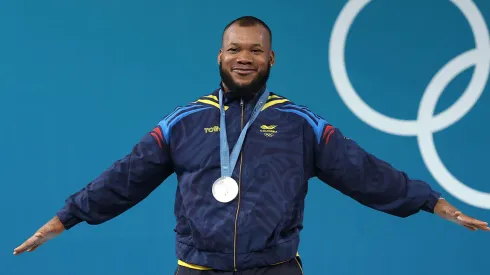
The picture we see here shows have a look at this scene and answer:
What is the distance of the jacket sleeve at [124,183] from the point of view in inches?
102

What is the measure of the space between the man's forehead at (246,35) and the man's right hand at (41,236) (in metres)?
0.87

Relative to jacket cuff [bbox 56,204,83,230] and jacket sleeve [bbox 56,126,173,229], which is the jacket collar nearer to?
jacket sleeve [bbox 56,126,173,229]

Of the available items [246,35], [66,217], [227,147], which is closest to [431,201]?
[227,147]

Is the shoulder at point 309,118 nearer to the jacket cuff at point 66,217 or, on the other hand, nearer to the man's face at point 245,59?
the man's face at point 245,59

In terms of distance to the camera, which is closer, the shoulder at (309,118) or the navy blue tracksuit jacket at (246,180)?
the navy blue tracksuit jacket at (246,180)

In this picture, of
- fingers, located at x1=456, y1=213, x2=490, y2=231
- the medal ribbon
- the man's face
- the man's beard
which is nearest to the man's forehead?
the man's face

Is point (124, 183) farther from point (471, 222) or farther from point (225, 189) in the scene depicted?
point (471, 222)

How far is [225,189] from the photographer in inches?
95.2

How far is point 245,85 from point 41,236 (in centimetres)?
88

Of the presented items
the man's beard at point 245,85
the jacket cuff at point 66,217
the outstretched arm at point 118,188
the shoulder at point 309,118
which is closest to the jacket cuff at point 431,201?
the shoulder at point 309,118

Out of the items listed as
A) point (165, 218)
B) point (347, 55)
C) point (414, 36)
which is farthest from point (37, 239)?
point (414, 36)

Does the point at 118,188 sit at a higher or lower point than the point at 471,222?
higher

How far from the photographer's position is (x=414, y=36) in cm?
403

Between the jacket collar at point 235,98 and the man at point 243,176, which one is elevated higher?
the jacket collar at point 235,98
